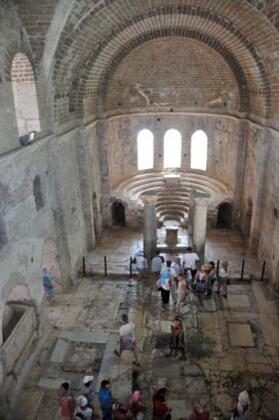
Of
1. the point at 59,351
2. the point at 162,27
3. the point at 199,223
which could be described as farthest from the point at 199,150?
the point at 59,351

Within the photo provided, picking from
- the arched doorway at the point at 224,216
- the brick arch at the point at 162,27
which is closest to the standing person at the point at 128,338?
the brick arch at the point at 162,27

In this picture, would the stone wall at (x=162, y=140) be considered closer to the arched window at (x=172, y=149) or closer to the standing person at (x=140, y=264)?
the arched window at (x=172, y=149)

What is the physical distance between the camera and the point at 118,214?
59.0 feet

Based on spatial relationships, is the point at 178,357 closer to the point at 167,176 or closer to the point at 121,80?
the point at 167,176

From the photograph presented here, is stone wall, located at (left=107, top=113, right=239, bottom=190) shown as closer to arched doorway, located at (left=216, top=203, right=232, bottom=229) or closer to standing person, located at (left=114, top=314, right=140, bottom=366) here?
arched doorway, located at (left=216, top=203, right=232, bottom=229)

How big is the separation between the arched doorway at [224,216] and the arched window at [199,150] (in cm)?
351

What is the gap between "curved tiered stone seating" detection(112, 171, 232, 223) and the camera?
1770cm

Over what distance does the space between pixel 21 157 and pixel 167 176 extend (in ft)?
38.7

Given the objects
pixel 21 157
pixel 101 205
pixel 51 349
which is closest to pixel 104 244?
pixel 101 205

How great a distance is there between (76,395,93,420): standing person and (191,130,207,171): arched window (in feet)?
50.3

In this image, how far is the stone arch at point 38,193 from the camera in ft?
31.8

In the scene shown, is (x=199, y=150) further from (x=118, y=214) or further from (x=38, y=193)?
(x=38, y=193)

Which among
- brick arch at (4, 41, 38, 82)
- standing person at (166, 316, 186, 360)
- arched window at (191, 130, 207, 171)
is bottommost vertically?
standing person at (166, 316, 186, 360)

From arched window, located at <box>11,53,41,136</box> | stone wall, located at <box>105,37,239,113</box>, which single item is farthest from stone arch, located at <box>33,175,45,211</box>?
stone wall, located at <box>105,37,239,113</box>
